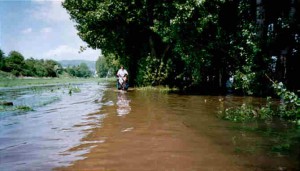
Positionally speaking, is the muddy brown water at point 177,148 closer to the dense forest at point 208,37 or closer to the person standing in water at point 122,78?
the dense forest at point 208,37

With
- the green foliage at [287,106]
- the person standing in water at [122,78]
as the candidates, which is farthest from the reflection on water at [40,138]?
the person standing in water at [122,78]

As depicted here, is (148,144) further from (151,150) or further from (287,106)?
(287,106)

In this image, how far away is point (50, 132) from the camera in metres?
8.16

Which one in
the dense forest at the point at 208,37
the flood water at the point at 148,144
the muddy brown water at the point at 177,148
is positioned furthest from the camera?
the dense forest at the point at 208,37

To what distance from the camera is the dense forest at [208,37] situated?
15.5 metres

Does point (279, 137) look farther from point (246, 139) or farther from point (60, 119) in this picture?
point (60, 119)

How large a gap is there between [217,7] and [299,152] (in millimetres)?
12802

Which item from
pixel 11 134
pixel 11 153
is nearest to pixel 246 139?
pixel 11 153

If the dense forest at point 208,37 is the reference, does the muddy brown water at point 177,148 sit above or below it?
below

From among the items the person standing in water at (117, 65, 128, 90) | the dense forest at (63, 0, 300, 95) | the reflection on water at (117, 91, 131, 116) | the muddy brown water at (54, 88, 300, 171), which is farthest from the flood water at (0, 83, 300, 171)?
the person standing in water at (117, 65, 128, 90)

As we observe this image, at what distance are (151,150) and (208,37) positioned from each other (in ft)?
48.5

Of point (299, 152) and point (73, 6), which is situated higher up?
point (73, 6)

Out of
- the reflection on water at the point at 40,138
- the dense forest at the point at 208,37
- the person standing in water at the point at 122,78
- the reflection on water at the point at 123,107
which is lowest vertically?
the reflection on water at the point at 40,138

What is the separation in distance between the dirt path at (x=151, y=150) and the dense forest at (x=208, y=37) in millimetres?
8806
